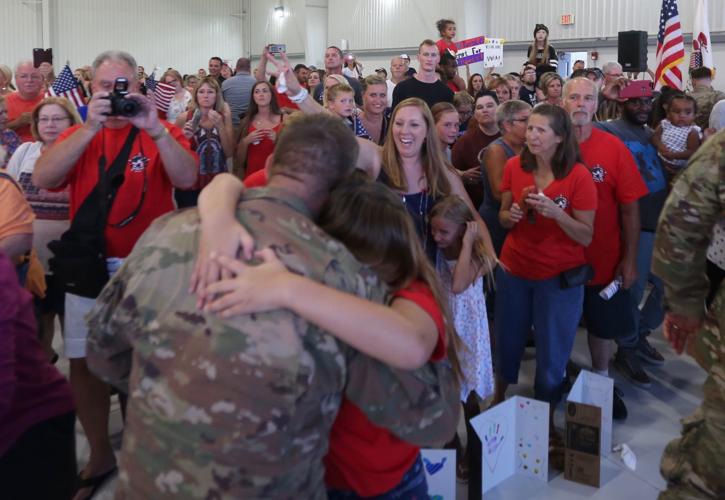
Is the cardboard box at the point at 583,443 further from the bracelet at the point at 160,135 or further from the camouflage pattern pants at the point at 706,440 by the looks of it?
the bracelet at the point at 160,135

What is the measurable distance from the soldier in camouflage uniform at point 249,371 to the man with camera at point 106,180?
1.27 metres

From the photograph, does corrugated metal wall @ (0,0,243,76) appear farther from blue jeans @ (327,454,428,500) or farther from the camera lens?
blue jeans @ (327,454,428,500)

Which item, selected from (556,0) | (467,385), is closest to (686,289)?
(467,385)

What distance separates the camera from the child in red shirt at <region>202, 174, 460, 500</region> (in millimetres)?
1121

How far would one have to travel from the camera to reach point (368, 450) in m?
1.42

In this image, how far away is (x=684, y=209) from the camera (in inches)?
74.5

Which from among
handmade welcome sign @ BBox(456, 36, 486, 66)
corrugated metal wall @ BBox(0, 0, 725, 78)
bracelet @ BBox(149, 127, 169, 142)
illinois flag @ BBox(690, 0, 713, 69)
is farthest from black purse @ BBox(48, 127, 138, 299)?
corrugated metal wall @ BBox(0, 0, 725, 78)

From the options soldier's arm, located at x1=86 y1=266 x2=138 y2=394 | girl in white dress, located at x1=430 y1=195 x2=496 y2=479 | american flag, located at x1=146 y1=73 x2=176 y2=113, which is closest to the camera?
soldier's arm, located at x1=86 y1=266 x2=138 y2=394

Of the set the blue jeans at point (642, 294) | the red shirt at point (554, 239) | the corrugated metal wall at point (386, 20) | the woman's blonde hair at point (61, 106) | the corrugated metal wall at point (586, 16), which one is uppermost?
the corrugated metal wall at point (386, 20)

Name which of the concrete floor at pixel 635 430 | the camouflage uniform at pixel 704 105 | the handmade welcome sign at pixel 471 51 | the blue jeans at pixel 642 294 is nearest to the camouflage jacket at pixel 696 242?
the concrete floor at pixel 635 430

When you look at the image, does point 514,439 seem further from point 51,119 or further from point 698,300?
point 51,119

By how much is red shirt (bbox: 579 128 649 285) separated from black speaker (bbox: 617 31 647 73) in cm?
388

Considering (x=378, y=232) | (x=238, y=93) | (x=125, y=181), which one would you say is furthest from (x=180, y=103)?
(x=378, y=232)

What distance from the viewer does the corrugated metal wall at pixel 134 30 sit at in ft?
52.0
